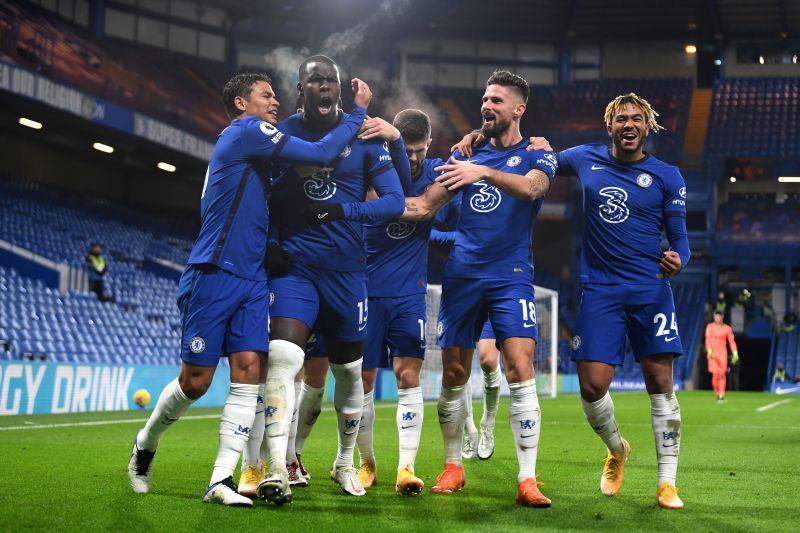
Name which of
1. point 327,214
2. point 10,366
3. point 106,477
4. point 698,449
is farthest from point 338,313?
point 10,366

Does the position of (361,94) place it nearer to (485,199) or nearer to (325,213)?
(325,213)

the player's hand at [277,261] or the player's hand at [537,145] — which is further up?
the player's hand at [537,145]

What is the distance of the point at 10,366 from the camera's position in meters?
12.4

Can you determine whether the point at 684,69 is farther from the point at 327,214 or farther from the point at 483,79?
the point at 327,214

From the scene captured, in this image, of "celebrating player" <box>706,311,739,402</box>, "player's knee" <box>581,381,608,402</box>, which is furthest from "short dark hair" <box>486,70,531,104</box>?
"celebrating player" <box>706,311,739,402</box>

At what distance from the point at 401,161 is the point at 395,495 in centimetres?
188

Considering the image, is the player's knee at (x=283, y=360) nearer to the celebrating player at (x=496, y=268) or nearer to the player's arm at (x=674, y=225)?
the celebrating player at (x=496, y=268)

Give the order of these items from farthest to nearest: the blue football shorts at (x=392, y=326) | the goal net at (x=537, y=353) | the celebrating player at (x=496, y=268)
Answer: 1. the goal net at (x=537, y=353)
2. the blue football shorts at (x=392, y=326)
3. the celebrating player at (x=496, y=268)

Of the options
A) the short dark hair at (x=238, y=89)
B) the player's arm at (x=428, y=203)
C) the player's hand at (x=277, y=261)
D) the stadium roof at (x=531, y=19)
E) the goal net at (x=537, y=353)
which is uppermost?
the stadium roof at (x=531, y=19)

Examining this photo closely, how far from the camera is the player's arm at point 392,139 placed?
211 inches

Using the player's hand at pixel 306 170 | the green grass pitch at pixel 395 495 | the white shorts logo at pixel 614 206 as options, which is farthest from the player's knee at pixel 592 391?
the player's hand at pixel 306 170

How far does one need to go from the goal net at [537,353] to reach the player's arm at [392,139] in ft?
38.3

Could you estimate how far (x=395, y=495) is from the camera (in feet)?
18.2

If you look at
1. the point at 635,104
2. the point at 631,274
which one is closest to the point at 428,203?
the point at 631,274
